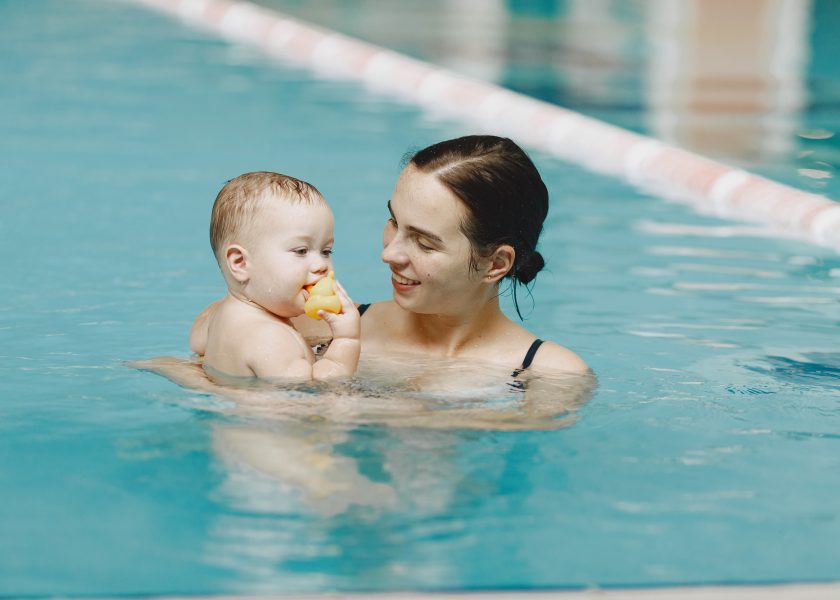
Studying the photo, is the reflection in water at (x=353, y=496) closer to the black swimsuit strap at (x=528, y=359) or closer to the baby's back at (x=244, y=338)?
the baby's back at (x=244, y=338)

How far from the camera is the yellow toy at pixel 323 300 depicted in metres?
3.70

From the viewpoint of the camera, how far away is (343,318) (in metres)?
3.73

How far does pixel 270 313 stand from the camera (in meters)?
3.94

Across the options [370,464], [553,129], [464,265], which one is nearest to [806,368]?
[464,265]

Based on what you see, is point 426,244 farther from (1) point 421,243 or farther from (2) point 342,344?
(2) point 342,344

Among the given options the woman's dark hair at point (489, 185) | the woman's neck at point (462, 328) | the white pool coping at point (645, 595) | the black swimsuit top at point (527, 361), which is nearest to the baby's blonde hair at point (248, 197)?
the woman's dark hair at point (489, 185)

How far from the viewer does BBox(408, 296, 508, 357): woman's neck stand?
4.16 meters

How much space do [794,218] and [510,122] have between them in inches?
125

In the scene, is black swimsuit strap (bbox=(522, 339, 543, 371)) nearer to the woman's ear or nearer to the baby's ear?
the woman's ear

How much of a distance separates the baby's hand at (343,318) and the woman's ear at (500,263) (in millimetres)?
416

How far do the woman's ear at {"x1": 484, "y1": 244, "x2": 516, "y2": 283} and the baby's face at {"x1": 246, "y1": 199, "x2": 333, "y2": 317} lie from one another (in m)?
0.44

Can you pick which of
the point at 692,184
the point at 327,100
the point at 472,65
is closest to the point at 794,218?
the point at 692,184

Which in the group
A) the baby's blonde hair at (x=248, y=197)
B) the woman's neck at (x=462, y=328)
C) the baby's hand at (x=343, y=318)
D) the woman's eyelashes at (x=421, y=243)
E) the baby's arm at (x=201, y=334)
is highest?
the baby's blonde hair at (x=248, y=197)

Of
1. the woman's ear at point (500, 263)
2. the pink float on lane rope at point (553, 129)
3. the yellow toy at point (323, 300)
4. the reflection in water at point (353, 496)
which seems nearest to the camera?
the reflection in water at point (353, 496)
